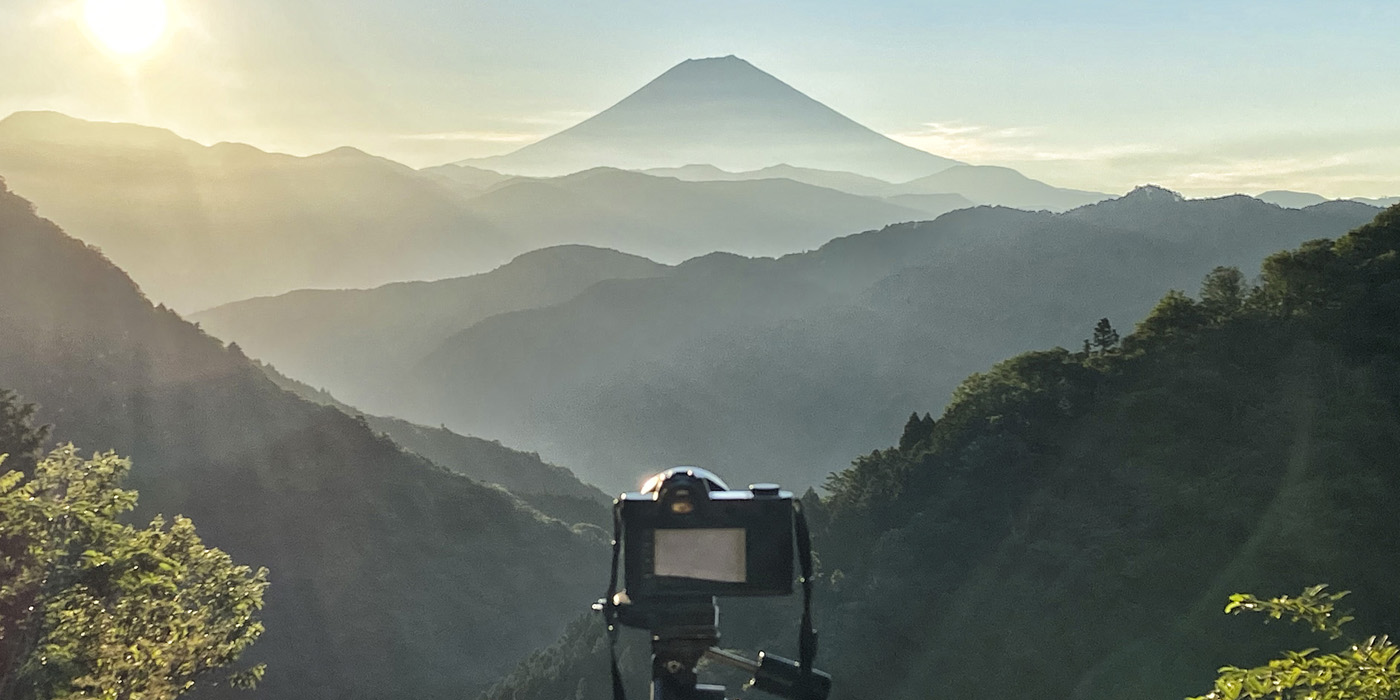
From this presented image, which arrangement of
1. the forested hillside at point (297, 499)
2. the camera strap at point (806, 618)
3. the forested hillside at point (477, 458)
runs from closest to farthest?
the camera strap at point (806, 618) → the forested hillside at point (297, 499) → the forested hillside at point (477, 458)

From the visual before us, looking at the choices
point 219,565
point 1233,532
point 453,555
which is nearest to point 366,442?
point 453,555

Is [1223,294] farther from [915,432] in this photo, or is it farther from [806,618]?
[806,618]

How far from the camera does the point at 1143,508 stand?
2020 inches

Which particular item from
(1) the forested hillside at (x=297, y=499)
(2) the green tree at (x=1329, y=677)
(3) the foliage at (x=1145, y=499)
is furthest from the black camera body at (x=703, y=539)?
(1) the forested hillside at (x=297, y=499)

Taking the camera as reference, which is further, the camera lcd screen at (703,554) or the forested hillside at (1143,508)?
the forested hillside at (1143,508)

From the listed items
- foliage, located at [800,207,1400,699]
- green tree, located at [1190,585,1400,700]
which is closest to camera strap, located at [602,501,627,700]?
green tree, located at [1190,585,1400,700]

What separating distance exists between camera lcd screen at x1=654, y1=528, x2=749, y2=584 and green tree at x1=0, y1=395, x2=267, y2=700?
10.3m

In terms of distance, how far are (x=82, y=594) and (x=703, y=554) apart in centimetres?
1230

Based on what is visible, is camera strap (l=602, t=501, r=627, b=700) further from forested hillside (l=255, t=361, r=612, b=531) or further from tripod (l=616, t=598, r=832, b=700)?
forested hillside (l=255, t=361, r=612, b=531)

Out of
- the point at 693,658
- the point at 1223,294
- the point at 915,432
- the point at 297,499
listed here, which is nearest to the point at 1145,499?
the point at 1223,294

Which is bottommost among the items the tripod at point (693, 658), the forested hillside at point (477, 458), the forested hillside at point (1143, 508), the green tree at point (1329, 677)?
the forested hillside at point (477, 458)

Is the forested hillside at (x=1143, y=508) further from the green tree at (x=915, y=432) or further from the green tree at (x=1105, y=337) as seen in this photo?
the green tree at (x=915, y=432)

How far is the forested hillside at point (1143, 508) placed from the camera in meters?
43.7

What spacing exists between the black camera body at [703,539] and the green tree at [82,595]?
10.3 m
